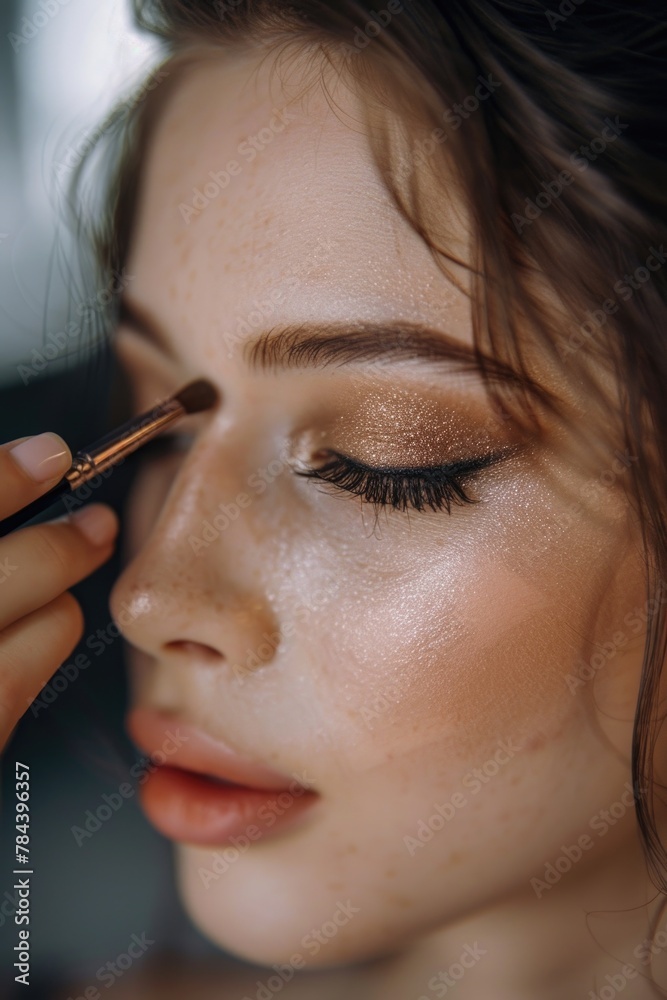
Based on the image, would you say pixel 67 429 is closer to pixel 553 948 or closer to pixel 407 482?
pixel 407 482

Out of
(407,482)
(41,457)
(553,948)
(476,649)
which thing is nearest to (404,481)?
(407,482)

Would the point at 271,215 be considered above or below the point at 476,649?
above

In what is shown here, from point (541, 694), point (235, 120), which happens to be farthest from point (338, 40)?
point (541, 694)

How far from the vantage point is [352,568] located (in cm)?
54

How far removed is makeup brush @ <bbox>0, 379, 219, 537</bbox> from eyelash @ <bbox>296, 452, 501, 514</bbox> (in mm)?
104

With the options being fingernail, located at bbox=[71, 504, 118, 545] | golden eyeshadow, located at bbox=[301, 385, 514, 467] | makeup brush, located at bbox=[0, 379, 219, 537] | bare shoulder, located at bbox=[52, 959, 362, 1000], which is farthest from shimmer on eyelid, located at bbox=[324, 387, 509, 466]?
bare shoulder, located at bbox=[52, 959, 362, 1000]

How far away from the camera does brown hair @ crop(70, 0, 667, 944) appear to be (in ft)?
1.63

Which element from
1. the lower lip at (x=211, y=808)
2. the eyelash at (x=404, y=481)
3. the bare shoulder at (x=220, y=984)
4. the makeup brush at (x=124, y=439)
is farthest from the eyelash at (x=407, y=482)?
the bare shoulder at (x=220, y=984)

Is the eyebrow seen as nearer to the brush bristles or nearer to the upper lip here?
the brush bristles

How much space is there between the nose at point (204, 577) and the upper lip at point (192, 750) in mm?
52

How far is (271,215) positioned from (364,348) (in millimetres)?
110

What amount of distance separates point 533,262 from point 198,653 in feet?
1.08

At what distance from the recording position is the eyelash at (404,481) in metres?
0.51

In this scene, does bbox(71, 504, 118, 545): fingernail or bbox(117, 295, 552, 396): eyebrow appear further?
bbox(71, 504, 118, 545): fingernail
